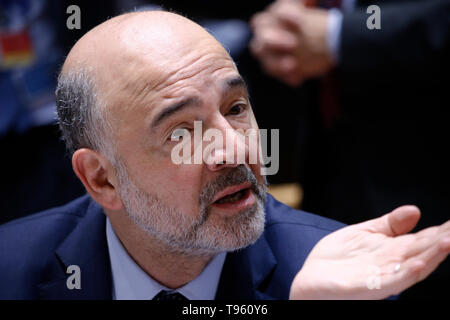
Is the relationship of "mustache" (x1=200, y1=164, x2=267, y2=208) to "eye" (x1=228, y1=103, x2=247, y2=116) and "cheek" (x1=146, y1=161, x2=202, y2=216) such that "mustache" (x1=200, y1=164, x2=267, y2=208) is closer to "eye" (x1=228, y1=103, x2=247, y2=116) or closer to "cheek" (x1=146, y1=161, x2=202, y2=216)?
"cheek" (x1=146, y1=161, x2=202, y2=216)

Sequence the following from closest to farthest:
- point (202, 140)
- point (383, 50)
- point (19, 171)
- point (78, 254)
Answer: point (202, 140)
point (78, 254)
point (383, 50)
point (19, 171)

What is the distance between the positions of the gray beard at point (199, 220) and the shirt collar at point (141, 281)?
85 mm

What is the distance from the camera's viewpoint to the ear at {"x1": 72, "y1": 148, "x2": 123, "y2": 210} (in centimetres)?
139

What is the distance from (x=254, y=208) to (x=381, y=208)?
34 centimetres

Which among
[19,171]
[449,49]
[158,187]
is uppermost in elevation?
[449,49]

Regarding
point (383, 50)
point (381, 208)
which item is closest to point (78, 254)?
point (381, 208)

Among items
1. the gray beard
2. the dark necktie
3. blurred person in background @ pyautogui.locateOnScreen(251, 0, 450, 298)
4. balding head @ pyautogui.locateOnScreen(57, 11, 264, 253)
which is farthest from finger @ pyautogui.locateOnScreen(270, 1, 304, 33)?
the dark necktie

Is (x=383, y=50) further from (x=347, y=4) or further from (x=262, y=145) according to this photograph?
(x=262, y=145)

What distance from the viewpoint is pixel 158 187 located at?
4.36 ft

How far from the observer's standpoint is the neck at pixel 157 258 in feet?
4.78

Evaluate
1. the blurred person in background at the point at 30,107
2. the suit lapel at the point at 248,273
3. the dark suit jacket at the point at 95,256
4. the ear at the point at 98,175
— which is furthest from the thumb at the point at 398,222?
the blurred person in background at the point at 30,107

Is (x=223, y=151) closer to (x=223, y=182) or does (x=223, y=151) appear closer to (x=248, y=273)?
(x=223, y=182)

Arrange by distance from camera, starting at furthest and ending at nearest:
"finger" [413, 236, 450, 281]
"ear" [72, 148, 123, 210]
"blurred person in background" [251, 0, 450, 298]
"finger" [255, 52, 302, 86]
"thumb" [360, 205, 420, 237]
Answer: "finger" [255, 52, 302, 86], "blurred person in background" [251, 0, 450, 298], "ear" [72, 148, 123, 210], "thumb" [360, 205, 420, 237], "finger" [413, 236, 450, 281]
